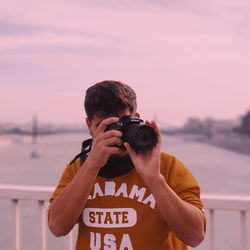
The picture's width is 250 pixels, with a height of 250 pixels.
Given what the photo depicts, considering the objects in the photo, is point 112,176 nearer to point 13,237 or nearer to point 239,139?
point 13,237

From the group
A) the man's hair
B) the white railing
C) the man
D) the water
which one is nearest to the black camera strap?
the man

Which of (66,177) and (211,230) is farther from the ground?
(66,177)

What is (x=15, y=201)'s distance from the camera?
1.95 m

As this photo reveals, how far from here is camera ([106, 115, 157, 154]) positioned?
103 cm

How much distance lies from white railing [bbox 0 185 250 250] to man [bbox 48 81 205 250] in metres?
0.56

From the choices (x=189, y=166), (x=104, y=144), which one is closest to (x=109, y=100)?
(x=104, y=144)

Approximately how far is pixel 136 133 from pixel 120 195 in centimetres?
21

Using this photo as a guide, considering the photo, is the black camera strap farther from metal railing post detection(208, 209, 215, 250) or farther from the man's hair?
metal railing post detection(208, 209, 215, 250)

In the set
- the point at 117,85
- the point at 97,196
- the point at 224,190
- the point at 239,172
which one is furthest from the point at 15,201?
the point at 239,172

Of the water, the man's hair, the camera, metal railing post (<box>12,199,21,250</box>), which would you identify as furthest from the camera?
the water

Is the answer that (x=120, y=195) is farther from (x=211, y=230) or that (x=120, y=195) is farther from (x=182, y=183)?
(x=211, y=230)

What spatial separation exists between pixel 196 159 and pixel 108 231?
61161 millimetres

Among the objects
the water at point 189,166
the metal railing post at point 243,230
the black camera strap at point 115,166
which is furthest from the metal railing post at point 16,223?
the water at point 189,166

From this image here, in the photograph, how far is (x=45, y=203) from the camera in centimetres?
193
